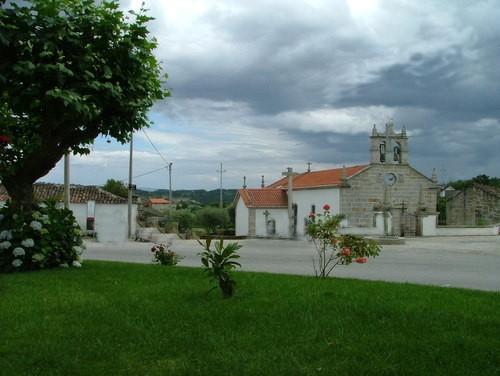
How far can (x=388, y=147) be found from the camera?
1649 inches

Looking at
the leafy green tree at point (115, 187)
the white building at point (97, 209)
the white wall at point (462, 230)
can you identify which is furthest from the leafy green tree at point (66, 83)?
the leafy green tree at point (115, 187)

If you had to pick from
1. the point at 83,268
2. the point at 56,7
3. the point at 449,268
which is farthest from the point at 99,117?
the point at 449,268

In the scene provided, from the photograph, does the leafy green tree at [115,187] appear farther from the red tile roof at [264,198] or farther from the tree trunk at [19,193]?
the tree trunk at [19,193]

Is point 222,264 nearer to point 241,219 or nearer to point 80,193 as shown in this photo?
point 241,219

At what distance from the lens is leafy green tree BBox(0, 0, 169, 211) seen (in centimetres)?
836

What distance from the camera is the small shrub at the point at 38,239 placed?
1041 cm

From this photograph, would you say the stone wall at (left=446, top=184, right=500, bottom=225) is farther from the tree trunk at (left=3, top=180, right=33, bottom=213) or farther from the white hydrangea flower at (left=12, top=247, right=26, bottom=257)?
the white hydrangea flower at (left=12, top=247, right=26, bottom=257)

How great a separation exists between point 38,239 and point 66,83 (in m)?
3.40

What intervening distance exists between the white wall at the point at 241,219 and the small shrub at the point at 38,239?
32.0m

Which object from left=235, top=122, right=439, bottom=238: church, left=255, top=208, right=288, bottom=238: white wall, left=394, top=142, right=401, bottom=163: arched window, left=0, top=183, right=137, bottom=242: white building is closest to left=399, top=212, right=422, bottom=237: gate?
left=235, top=122, right=439, bottom=238: church

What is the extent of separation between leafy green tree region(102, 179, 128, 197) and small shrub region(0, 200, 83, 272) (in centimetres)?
4483

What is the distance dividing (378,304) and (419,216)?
3590 cm

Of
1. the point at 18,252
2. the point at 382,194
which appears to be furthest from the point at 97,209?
the point at 18,252

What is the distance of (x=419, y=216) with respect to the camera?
135 ft
